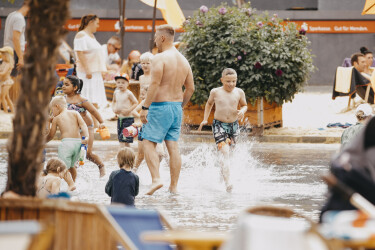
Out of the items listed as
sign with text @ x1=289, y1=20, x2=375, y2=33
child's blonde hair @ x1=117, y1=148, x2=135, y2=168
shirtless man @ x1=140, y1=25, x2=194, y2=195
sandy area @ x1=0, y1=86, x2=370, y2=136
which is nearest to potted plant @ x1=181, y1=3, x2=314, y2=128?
sandy area @ x1=0, y1=86, x2=370, y2=136

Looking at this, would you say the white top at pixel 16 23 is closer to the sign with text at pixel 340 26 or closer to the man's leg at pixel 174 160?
the man's leg at pixel 174 160

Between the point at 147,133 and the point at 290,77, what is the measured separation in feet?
25.1

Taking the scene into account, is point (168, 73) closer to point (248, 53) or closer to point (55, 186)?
point (55, 186)

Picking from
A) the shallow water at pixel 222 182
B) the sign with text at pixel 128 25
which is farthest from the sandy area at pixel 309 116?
the sign with text at pixel 128 25

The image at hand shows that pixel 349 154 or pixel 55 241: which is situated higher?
pixel 349 154

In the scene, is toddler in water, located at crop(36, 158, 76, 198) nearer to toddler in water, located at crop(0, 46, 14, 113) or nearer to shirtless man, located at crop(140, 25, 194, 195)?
shirtless man, located at crop(140, 25, 194, 195)

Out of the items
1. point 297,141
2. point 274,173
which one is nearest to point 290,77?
point 297,141

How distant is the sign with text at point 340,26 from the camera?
3059cm

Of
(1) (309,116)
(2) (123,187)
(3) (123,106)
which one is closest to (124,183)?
(2) (123,187)

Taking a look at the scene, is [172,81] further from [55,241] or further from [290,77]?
[290,77]

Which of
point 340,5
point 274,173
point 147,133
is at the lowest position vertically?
point 274,173

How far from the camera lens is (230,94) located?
11.0 metres

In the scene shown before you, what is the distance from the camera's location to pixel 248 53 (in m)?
16.6

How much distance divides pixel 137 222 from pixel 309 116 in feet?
52.5
